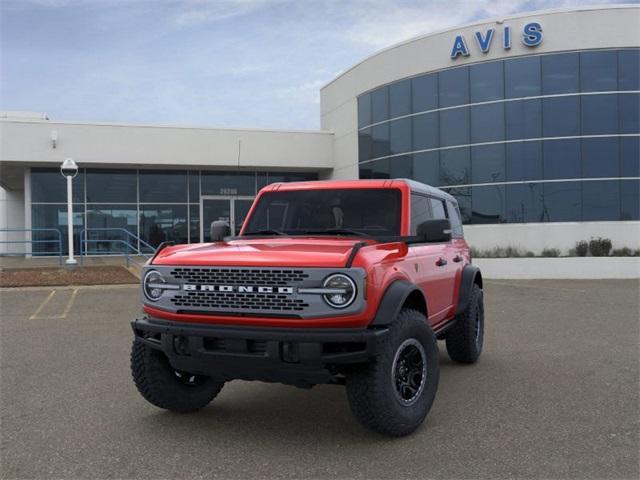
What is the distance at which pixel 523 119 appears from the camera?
20.2 meters

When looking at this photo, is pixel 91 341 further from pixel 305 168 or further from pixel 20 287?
pixel 305 168

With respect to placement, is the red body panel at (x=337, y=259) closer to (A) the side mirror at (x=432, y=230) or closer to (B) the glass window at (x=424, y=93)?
(A) the side mirror at (x=432, y=230)

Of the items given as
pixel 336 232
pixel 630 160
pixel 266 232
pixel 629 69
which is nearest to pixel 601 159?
pixel 630 160

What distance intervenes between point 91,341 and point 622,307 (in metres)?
9.64

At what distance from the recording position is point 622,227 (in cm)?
1930

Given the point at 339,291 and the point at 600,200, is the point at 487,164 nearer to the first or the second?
the point at 600,200

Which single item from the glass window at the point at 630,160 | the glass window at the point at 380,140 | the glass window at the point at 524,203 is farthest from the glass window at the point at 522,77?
the glass window at the point at 380,140

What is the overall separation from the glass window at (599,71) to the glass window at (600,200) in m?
3.13

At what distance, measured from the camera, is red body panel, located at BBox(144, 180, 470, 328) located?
155 inches

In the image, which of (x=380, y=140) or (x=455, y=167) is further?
(x=380, y=140)

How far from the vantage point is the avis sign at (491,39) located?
19844 millimetres

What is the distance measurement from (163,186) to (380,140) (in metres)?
9.21

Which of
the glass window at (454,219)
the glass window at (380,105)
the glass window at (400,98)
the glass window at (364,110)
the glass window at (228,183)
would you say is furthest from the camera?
the glass window at (228,183)

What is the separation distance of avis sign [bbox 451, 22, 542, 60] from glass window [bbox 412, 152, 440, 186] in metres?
3.56
